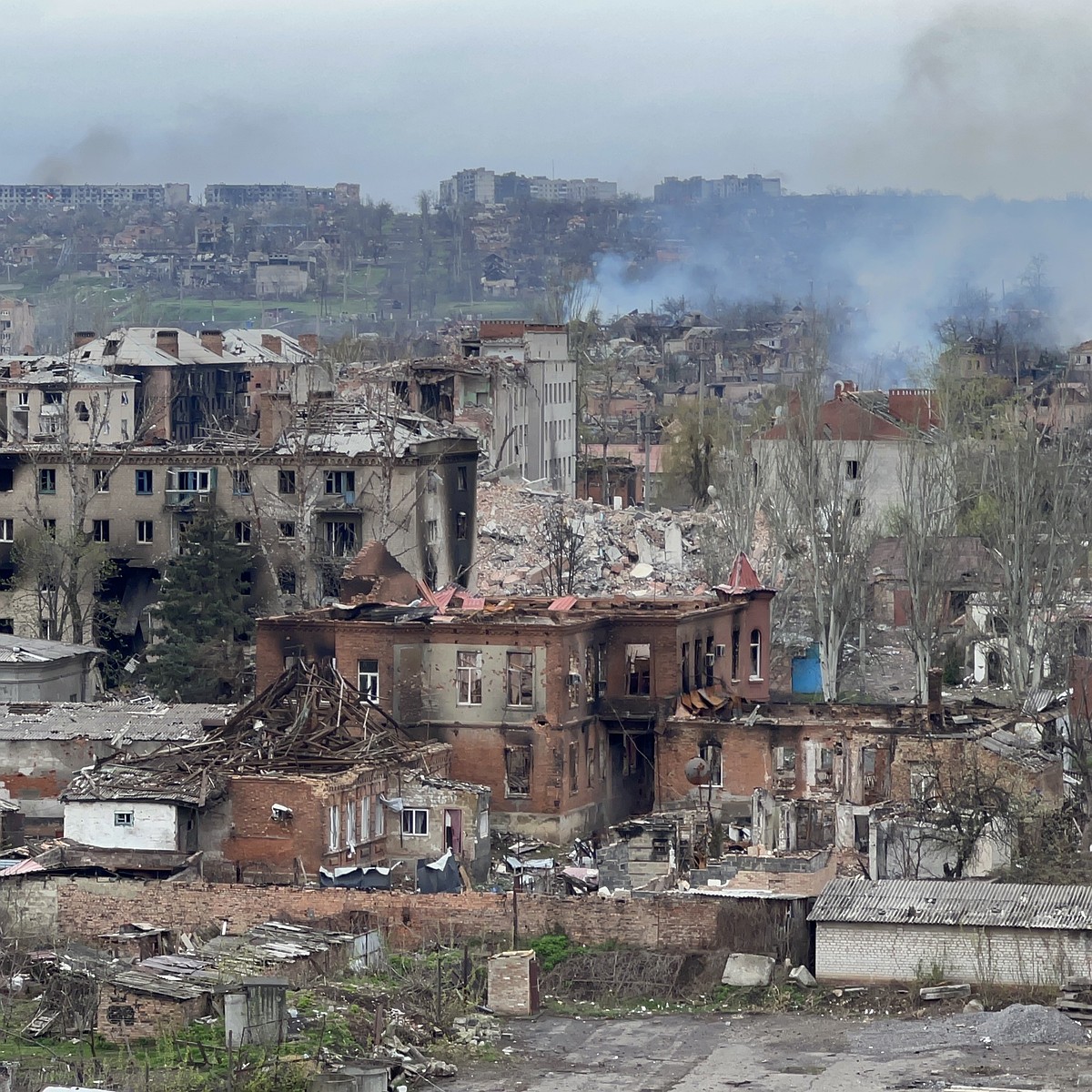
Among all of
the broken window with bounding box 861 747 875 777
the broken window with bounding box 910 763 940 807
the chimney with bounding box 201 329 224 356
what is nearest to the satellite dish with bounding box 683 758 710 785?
the broken window with bounding box 861 747 875 777

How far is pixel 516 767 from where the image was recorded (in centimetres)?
4044

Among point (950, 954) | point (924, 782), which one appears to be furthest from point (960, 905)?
point (924, 782)

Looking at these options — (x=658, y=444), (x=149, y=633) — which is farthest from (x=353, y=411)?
(x=658, y=444)

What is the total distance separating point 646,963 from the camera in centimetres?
3145

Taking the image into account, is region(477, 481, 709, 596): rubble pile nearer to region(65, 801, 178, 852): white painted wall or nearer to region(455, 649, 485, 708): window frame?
region(455, 649, 485, 708): window frame

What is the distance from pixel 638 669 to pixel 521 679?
240cm

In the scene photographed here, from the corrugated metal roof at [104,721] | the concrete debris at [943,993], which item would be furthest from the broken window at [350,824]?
the concrete debris at [943,993]

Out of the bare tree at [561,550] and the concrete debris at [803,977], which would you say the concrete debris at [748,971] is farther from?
the bare tree at [561,550]

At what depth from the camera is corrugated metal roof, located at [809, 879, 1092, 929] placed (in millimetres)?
30484

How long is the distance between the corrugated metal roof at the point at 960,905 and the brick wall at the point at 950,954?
99mm

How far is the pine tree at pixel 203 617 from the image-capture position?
166 feet

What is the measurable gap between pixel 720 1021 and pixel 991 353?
282 ft

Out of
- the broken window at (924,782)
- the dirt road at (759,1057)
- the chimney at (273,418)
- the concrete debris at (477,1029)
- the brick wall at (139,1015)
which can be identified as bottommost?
the dirt road at (759,1057)

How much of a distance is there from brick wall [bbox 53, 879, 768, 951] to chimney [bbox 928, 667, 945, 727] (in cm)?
922
